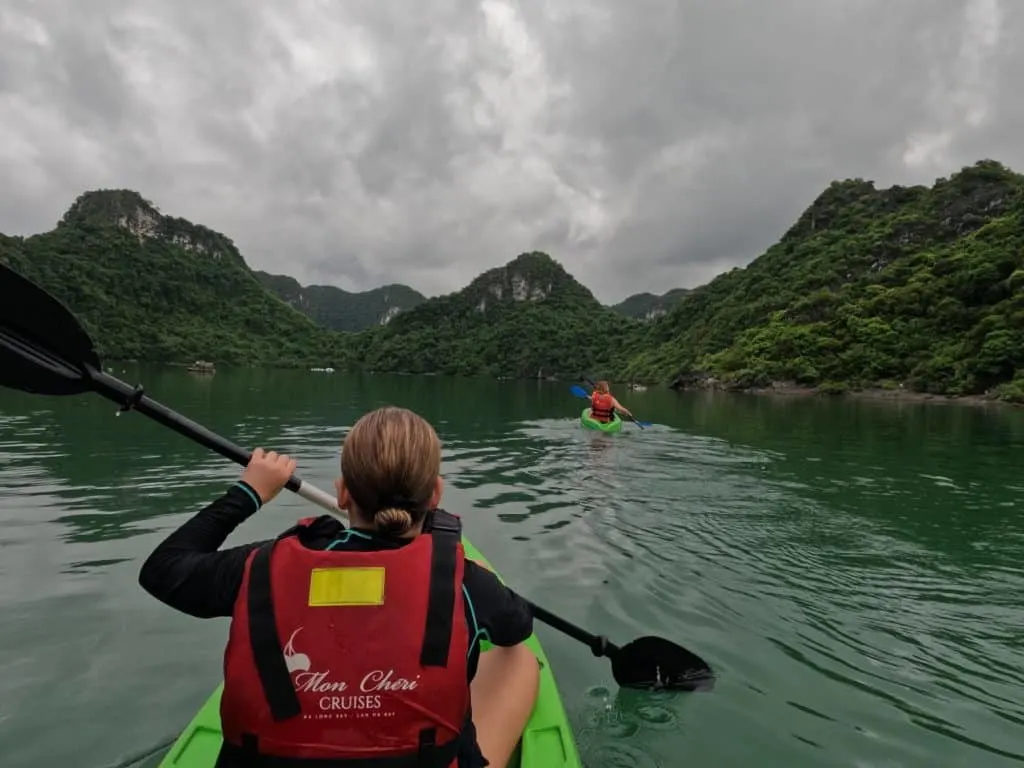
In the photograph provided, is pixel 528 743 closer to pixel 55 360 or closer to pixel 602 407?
pixel 55 360

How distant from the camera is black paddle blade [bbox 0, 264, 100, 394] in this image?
9.72 ft

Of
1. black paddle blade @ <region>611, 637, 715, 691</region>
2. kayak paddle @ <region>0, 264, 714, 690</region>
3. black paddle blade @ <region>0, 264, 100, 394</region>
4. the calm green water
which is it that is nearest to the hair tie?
kayak paddle @ <region>0, 264, 714, 690</region>

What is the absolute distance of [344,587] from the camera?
5.84 feet

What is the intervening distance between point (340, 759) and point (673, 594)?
183 inches

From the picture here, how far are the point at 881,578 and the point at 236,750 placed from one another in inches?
252

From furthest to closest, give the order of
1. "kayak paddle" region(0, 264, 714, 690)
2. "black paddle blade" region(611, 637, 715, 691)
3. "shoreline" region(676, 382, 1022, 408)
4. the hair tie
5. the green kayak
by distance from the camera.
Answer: "shoreline" region(676, 382, 1022, 408) → "black paddle blade" region(611, 637, 715, 691) → "kayak paddle" region(0, 264, 714, 690) → the green kayak → the hair tie

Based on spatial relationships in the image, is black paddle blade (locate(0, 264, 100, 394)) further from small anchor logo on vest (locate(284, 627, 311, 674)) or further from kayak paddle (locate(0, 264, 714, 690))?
small anchor logo on vest (locate(284, 627, 311, 674))

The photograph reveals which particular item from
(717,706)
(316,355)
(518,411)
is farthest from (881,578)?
(316,355)

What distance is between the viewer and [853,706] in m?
3.92

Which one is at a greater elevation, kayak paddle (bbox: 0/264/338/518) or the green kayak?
kayak paddle (bbox: 0/264/338/518)

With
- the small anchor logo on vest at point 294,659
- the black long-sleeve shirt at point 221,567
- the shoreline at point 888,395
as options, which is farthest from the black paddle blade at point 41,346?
the shoreline at point 888,395

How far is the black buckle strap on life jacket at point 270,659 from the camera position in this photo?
5.75 ft

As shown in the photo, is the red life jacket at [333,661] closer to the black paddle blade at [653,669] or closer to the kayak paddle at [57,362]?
the kayak paddle at [57,362]

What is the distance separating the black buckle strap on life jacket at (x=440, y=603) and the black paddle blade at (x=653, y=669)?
2697 millimetres
